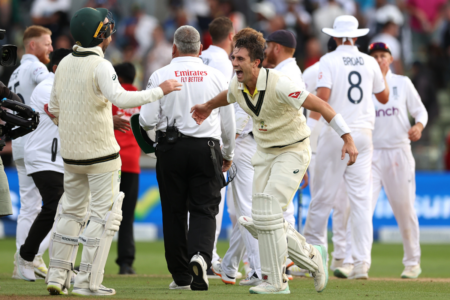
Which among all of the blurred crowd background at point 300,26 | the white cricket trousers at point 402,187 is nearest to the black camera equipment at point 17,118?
the white cricket trousers at point 402,187

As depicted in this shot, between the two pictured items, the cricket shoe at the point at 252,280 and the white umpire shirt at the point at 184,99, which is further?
the cricket shoe at the point at 252,280

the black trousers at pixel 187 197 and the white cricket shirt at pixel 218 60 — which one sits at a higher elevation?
the white cricket shirt at pixel 218 60

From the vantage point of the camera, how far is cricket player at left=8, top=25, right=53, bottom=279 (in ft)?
27.4

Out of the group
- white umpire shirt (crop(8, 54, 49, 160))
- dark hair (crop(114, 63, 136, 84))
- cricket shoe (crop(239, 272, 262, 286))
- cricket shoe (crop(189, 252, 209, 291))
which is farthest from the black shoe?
cricket shoe (crop(189, 252, 209, 291))

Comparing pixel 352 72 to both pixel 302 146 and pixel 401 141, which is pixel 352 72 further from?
pixel 302 146

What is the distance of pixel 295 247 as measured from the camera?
6.10 m

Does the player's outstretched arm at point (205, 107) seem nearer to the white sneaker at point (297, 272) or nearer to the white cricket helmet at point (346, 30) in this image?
the white cricket helmet at point (346, 30)

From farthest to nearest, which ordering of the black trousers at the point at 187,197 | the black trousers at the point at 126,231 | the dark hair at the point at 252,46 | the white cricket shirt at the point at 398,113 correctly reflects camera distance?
1. the white cricket shirt at the point at 398,113
2. the black trousers at the point at 126,231
3. the black trousers at the point at 187,197
4. the dark hair at the point at 252,46

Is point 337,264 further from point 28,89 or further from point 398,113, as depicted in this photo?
point 28,89

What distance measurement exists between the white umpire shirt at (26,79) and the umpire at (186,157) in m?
2.24

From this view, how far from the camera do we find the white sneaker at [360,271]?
318 inches

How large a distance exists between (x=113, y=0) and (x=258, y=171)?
43.8 ft

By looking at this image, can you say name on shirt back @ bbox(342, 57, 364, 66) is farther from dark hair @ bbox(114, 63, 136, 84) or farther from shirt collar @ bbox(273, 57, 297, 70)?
Answer: dark hair @ bbox(114, 63, 136, 84)

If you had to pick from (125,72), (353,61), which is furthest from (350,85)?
(125,72)
